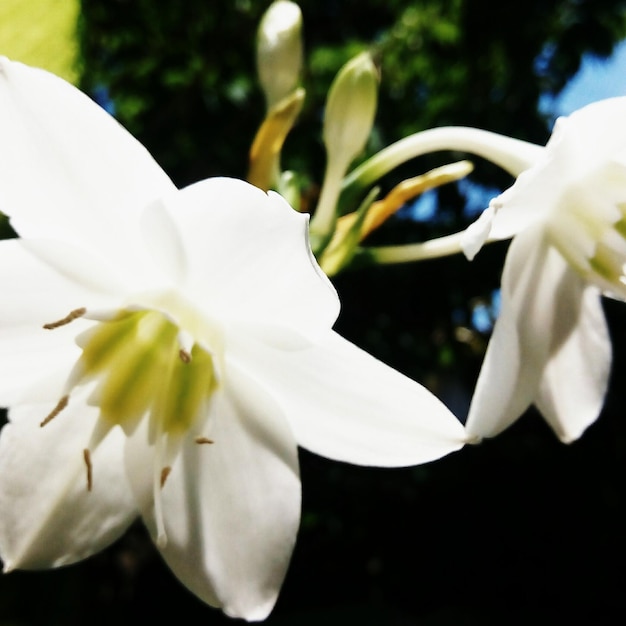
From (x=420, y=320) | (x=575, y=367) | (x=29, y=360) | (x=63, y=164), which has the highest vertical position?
(x=63, y=164)

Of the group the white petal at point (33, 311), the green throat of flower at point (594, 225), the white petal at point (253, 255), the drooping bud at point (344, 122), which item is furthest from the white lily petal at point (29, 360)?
the green throat of flower at point (594, 225)

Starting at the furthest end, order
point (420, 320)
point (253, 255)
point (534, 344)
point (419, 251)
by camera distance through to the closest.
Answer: point (420, 320) < point (419, 251) < point (534, 344) < point (253, 255)

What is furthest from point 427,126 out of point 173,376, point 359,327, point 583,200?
point 173,376

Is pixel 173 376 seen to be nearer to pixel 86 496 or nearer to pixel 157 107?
pixel 86 496

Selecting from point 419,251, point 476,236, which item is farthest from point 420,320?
point 476,236

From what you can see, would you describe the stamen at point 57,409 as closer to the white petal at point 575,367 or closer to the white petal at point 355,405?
the white petal at point 355,405

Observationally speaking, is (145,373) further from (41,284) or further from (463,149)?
(463,149)

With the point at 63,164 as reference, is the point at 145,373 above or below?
below
